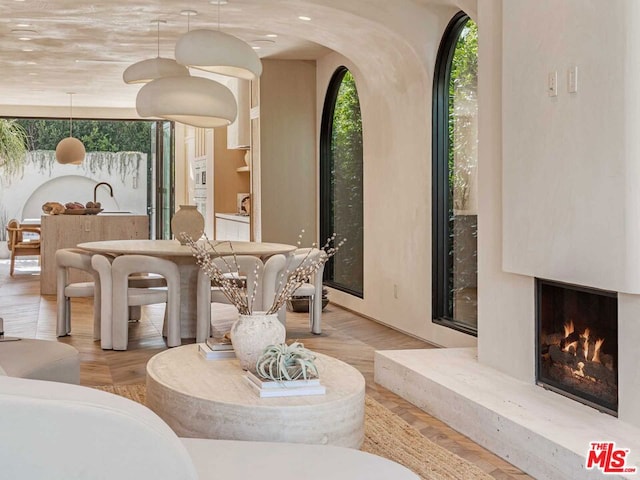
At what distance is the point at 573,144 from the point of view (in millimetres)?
3580

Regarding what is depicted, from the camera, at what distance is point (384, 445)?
366cm

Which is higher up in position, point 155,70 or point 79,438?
point 155,70

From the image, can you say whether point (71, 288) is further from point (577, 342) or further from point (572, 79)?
point (572, 79)

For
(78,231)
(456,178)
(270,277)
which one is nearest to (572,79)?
(456,178)

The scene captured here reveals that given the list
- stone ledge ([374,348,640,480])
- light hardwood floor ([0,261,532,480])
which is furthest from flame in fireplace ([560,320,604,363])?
light hardwood floor ([0,261,532,480])

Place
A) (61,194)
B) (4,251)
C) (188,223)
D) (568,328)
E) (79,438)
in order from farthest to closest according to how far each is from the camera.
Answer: (61,194) < (4,251) < (188,223) < (568,328) < (79,438)

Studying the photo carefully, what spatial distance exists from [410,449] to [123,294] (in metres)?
3.04

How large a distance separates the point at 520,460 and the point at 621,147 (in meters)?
1.32

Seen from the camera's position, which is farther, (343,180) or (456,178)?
(343,180)

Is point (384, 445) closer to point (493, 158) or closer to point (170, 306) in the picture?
point (493, 158)

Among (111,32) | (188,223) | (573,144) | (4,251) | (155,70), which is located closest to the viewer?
(573,144)

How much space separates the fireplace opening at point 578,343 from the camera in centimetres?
355

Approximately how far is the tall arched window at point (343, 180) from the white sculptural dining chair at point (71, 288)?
105 inches

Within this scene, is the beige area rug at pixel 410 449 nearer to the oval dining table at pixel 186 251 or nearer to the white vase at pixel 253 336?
the white vase at pixel 253 336
